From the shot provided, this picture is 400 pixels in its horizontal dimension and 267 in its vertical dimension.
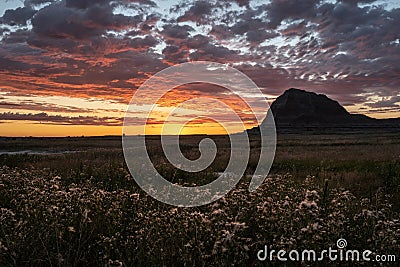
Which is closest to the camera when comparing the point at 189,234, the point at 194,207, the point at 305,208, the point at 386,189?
the point at 305,208

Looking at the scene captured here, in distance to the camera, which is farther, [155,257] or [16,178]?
[16,178]

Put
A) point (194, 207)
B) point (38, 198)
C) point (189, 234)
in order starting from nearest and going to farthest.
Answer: point (189, 234)
point (38, 198)
point (194, 207)

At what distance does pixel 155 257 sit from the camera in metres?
4.72

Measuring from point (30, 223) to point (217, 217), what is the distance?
3095 millimetres

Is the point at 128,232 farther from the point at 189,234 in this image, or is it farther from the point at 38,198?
the point at 38,198

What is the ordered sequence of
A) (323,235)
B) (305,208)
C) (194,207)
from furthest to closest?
(194,207) < (323,235) < (305,208)

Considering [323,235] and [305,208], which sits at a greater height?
[305,208]

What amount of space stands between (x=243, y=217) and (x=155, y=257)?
149 cm

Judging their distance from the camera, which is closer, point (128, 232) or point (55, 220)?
point (55, 220)

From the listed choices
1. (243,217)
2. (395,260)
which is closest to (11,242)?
(243,217)

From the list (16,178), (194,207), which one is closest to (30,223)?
(194,207)

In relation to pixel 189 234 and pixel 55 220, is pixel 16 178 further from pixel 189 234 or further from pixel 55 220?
pixel 189 234

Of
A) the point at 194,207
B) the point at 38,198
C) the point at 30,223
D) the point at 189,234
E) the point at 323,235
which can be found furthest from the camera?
the point at 194,207

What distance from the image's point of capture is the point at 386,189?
10438mm
